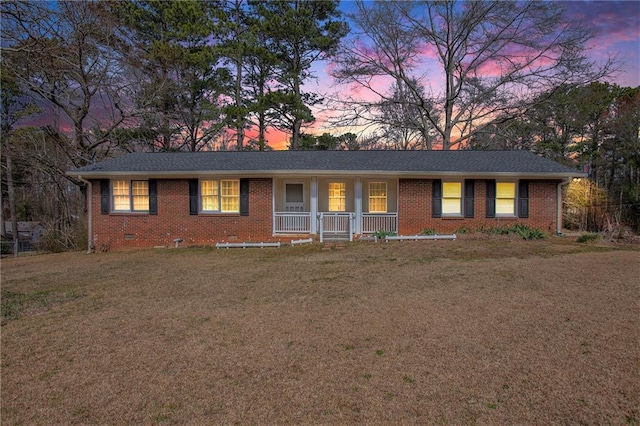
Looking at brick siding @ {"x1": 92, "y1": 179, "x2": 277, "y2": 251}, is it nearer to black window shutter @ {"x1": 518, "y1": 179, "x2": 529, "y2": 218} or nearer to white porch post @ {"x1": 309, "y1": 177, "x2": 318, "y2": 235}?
white porch post @ {"x1": 309, "y1": 177, "x2": 318, "y2": 235}

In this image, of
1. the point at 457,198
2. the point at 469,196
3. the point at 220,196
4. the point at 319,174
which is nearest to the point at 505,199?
the point at 469,196

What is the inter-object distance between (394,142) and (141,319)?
29.8m

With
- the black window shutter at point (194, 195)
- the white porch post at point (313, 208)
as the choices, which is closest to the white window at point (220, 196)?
the black window shutter at point (194, 195)

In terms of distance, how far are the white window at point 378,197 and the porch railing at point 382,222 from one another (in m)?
1.21

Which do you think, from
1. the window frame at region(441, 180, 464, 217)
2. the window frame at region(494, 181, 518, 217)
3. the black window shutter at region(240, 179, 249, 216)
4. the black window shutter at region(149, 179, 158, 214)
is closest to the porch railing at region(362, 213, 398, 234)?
the window frame at region(441, 180, 464, 217)

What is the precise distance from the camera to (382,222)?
13.4 meters

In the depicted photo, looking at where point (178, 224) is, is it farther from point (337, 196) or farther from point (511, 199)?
point (511, 199)

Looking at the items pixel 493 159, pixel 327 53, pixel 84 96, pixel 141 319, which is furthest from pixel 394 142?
pixel 141 319

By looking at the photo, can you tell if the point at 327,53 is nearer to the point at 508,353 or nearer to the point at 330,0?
the point at 330,0

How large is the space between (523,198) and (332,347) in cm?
1201

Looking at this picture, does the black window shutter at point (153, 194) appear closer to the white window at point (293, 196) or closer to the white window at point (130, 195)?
the white window at point (130, 195)

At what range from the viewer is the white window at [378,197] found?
47.9 ft

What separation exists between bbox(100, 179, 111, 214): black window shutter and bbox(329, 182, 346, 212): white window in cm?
879

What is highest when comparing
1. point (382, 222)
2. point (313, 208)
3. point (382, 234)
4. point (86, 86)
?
point (86, 86)
